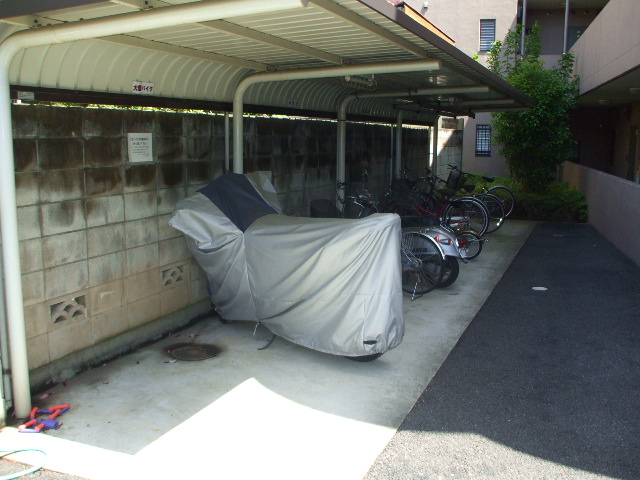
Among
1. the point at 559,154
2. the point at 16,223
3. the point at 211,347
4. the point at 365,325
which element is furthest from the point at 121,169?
the point at 559,154

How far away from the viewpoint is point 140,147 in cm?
521

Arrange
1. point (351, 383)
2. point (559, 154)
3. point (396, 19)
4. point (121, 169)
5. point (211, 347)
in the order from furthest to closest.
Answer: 1. point (559, 154)
2. point (211, 347)
3. point (121, 169)
4. point (351, 383)
5. point (396, 19)

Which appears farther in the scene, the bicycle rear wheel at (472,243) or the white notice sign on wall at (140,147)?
the bicycle rear wheel at (472,243)

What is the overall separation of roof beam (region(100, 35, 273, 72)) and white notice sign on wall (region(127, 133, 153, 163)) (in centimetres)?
76

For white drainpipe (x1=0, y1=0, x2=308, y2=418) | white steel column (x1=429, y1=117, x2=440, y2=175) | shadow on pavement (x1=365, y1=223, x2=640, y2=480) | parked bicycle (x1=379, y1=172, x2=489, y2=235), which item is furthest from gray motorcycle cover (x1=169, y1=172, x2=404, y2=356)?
white steel column (x1=429, y1=117, x2=440, y2=175)

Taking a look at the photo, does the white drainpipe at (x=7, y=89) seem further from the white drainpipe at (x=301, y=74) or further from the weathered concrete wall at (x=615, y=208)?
the weathered concrete wall at (x=615, y=208)

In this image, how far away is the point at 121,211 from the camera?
5.05 meters

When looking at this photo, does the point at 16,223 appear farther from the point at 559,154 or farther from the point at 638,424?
the point at 559,154

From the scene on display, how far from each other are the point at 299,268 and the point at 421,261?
7.86ft

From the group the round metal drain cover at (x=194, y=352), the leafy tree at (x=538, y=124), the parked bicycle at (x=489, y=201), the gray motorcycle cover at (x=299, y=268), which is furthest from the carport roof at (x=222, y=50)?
the leafy tree at (x=538, y=124)

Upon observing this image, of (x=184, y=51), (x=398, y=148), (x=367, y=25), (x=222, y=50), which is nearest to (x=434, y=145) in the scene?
(x=398, y=148)

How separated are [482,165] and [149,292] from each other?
15269mm

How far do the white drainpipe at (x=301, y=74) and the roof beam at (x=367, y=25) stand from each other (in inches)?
5.3

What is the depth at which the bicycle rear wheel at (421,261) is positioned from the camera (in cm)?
692
